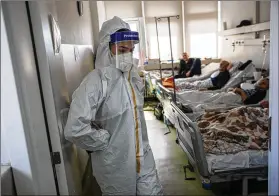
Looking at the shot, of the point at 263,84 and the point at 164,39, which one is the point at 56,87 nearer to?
the point at 263,84

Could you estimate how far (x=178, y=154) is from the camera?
11.7 feet

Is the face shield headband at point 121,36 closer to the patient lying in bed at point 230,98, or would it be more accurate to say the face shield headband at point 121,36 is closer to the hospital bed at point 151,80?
the patient lying in bed at point 230,98

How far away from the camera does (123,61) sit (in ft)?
5.35

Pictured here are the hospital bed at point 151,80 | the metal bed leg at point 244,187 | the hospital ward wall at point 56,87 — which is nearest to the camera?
the hospital ward wall at point 56,87

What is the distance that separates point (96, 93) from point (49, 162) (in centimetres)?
60

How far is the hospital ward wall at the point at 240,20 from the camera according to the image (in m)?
4.44

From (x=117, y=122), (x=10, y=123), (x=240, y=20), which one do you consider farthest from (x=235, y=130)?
(x=240, y=20)

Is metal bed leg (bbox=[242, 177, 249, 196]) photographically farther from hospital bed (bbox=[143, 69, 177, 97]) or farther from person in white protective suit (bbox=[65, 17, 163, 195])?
hospital bed (bbox=[143, 69, 177, 97])

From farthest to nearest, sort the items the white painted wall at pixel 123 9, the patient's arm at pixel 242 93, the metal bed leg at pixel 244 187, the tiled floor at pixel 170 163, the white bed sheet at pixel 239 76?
the white painted wall at pixel 123 9, the white bed sheet at pixel 239 76, the patient's arm at pixel 242 93, the tiled floor at pixel 170 163, the metal bed leg at pixel 244 187

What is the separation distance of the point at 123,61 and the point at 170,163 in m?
2.08

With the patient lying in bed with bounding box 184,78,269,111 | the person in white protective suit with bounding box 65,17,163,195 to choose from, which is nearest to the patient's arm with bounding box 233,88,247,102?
the patient lying in bed with bounding box 184,78,269,111

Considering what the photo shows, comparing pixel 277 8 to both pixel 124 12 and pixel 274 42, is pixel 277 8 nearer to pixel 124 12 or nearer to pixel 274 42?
pixel 274 42

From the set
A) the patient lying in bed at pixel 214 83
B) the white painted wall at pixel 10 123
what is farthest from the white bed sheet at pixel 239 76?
the white painted wall at pixel 10 123

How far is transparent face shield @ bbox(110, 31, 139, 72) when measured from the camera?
1.58 meters
